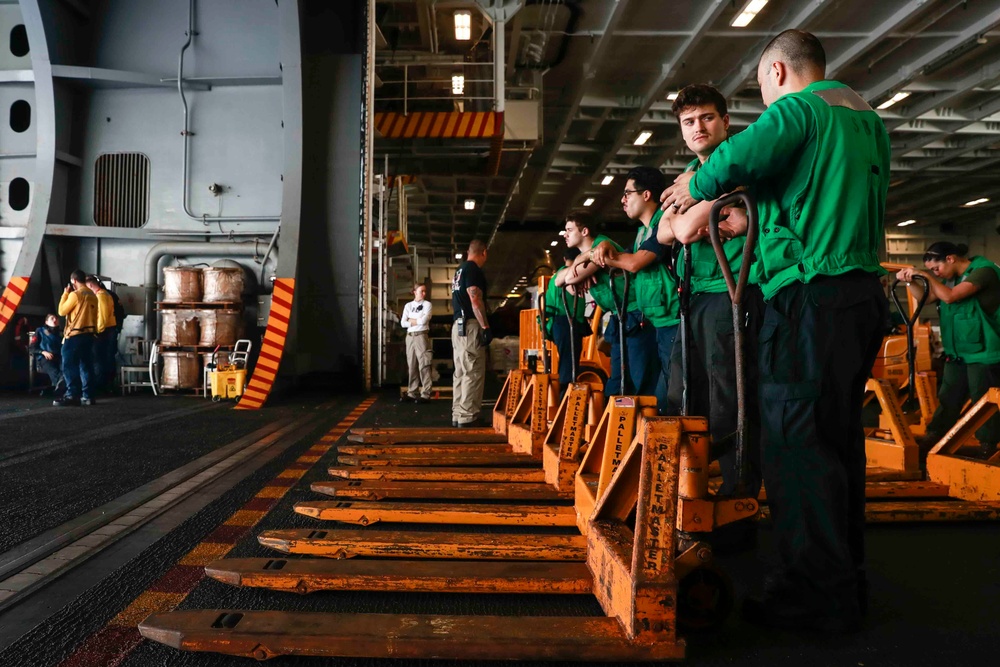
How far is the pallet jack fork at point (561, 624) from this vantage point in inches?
68.4

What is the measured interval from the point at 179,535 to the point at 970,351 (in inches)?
222

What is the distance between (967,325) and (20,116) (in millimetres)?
15000

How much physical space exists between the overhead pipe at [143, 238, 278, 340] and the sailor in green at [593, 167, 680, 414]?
9.16 metres

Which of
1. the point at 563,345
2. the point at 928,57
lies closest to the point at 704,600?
the point at 563,345

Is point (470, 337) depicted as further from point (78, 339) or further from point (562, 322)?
point (78, 339)

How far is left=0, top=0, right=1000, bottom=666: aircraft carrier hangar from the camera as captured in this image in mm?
1968

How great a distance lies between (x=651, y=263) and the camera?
361 cm

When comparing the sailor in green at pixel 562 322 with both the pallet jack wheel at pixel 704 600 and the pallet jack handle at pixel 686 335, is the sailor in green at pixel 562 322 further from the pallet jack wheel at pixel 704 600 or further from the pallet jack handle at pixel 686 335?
the pallet jack wheel at pixel 704 600

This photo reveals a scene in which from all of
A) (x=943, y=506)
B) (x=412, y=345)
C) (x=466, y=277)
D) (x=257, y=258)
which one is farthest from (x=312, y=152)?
(x=943, y=506)

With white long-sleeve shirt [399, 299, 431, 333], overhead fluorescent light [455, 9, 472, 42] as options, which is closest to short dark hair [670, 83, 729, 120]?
white long-sleeve shirt [399, 299, 431, 333]

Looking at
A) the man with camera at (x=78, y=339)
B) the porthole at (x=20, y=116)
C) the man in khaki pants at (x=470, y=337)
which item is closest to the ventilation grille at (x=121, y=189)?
the porthole at (x=20, y=116)

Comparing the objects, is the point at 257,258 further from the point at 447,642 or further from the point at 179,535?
the point at 447,642

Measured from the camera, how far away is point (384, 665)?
179cm

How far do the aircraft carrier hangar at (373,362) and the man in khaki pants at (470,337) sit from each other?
507 millimetres
